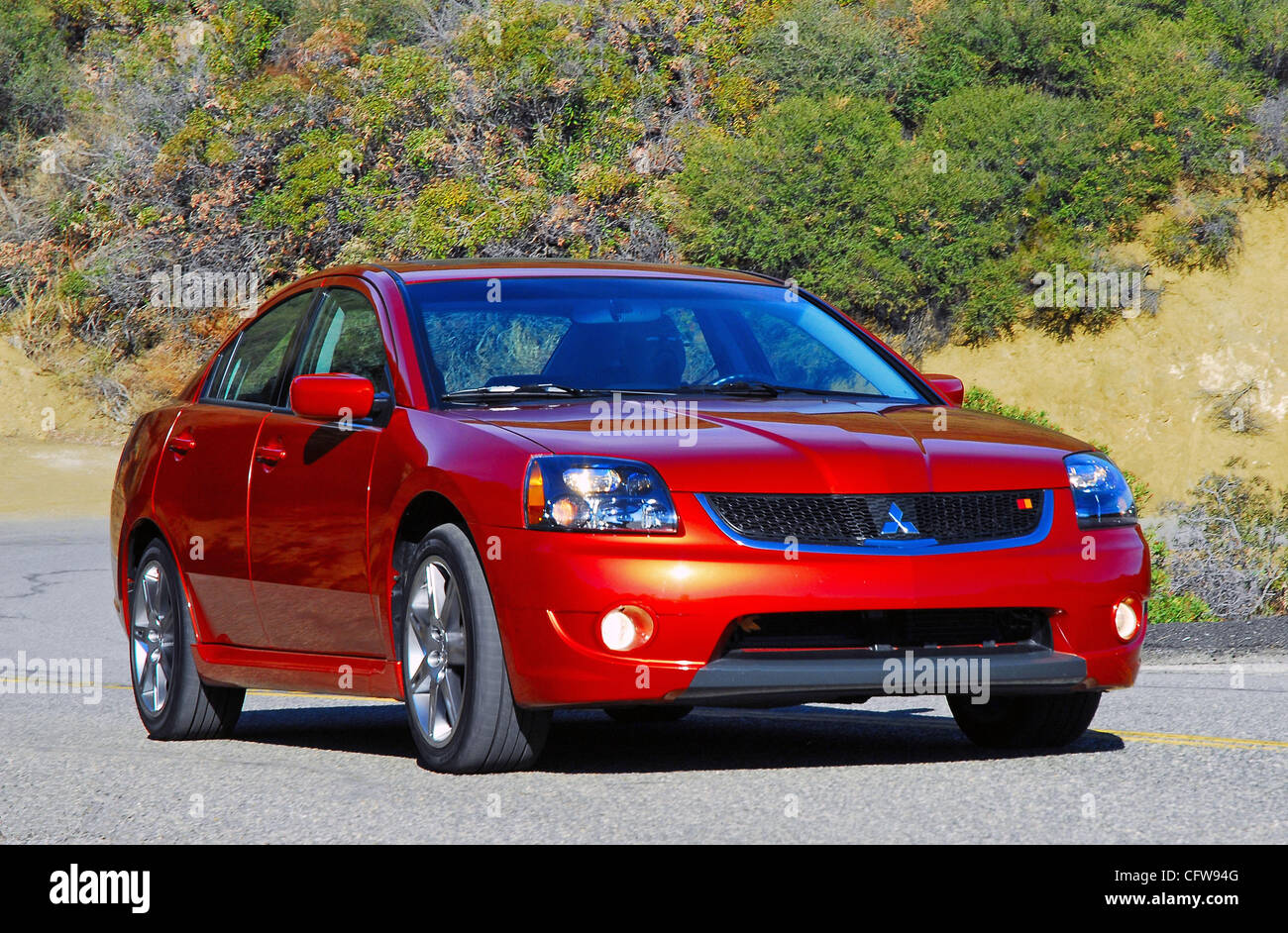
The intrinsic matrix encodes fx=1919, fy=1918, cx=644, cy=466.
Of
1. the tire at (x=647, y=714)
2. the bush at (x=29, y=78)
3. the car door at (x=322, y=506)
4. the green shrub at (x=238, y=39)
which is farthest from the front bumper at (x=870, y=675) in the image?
the bush at (x=29, y=78)

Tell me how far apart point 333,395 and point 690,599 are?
5.30 ft

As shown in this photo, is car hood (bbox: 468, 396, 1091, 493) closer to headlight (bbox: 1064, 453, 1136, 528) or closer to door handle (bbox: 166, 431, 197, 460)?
headlight (bbox: 1064, 453, 1136, 528)

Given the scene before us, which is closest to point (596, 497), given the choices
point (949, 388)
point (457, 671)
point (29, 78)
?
point (457, 671)

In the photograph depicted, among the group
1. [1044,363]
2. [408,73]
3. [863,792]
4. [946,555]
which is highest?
[408,73]

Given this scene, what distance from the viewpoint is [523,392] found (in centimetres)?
655

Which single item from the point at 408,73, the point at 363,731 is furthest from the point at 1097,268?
the point at 363,731

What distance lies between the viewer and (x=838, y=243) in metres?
33.5

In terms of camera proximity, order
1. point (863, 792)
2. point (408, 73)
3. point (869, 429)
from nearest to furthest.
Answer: point (863, 792) < point (869, 429) < point (408, 73)

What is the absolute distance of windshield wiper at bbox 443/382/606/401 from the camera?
6496 mm

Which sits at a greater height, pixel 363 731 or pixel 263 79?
pixel 263 79

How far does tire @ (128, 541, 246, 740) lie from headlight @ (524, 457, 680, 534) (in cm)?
262

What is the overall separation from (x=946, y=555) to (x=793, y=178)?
1111 inches

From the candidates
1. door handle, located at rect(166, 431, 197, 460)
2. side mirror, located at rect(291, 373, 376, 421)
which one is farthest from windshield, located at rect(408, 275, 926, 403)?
door handle, located at rect(166, 431, 197, 460)

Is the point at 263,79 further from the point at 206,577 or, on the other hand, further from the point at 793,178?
the point at 206,577
